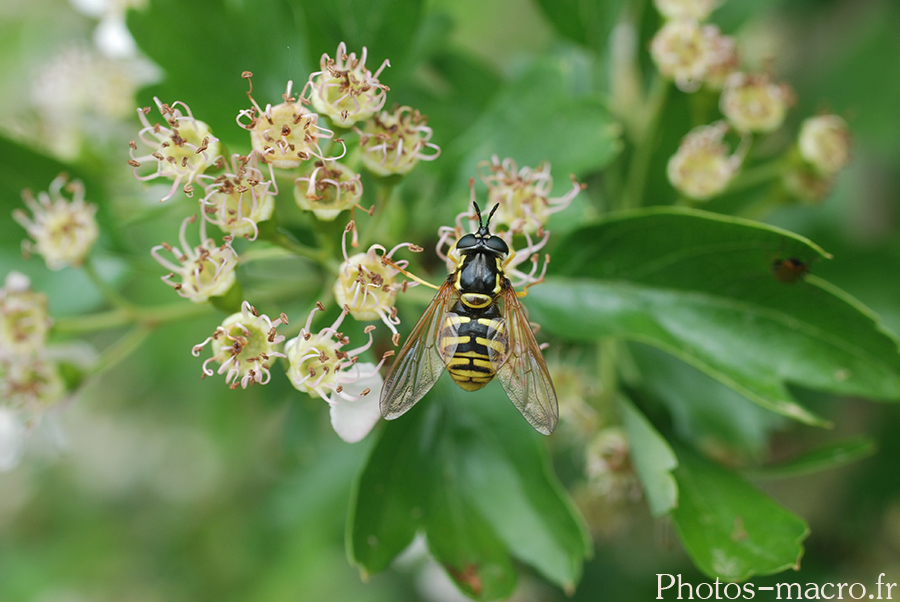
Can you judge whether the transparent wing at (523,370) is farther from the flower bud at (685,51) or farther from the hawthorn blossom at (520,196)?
the flower bud at (685,51)

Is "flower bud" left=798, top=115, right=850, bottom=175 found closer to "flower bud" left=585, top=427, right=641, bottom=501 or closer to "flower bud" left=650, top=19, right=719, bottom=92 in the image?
"flower bud" left=650, top=19, right=719, bottom=92

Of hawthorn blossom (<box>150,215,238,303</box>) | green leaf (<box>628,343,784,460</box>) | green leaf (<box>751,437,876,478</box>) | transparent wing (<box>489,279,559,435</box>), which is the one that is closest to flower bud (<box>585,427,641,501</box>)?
green leaf (<box>628,343,784,460</box>)

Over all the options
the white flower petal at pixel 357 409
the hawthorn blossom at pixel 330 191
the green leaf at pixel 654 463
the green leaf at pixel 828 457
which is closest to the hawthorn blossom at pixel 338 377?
the white flower petal at pixel 357 409

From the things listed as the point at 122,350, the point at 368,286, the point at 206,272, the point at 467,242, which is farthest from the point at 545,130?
the point at 122,350

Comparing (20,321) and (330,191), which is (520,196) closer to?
(330,191)

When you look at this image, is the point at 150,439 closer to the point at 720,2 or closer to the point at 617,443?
the point at 617,443

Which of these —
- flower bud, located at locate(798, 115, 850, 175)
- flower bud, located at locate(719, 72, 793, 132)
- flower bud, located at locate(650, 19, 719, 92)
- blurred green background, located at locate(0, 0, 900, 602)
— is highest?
flower bud, located at locate(650, 19, 719, 92)
